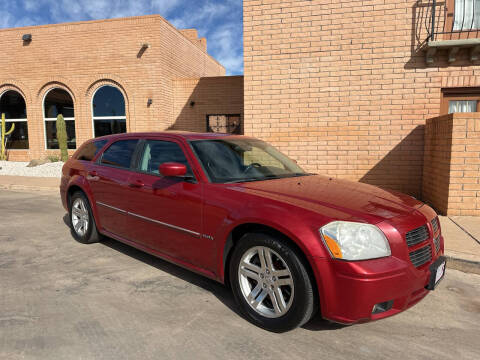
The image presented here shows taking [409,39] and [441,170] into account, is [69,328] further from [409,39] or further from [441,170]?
[409,39]

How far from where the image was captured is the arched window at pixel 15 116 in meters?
17.1

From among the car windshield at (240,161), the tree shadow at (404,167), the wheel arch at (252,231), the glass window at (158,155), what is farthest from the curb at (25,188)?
the wheel arch at (252,231)

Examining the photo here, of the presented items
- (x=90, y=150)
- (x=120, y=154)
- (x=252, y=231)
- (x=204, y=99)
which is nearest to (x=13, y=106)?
(x=204, y=99)

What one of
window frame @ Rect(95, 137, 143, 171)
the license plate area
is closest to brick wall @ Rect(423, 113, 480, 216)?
the license plate area

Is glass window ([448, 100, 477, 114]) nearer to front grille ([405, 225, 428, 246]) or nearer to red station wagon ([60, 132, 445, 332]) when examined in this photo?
red station wagon ([60, 132, 445, 332])

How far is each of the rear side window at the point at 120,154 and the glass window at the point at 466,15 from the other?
680 cm

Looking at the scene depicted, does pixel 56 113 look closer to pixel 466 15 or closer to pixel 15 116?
pixel 15 116

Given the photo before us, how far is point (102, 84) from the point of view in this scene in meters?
15.6

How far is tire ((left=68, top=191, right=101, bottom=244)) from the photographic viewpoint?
4.94 m

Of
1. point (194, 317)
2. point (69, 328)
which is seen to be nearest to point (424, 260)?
point (194, 317)

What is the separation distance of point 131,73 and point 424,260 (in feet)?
47.7

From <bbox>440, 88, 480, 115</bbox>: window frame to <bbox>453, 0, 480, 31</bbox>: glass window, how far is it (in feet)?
3.91

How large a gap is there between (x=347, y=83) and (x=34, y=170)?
476 inches

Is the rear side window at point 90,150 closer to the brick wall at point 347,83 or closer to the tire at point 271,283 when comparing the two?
the tire at point 271,283
